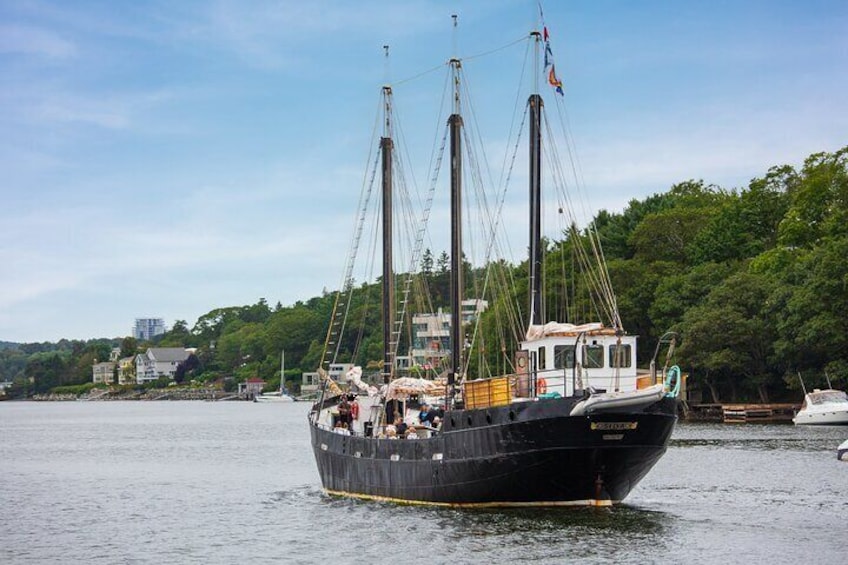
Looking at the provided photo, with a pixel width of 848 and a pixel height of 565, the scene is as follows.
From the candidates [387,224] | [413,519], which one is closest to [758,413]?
[387,224]

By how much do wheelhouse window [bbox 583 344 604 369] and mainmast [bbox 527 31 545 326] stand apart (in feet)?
9.18

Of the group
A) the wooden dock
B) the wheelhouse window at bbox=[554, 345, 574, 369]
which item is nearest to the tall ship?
the wheelhouse window at bbox=[554, 345, 574, 369]

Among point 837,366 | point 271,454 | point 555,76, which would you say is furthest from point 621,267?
point 555,76

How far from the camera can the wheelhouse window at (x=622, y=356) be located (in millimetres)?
49500

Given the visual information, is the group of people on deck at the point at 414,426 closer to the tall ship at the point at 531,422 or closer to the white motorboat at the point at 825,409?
the tall ship at the point at 531,422

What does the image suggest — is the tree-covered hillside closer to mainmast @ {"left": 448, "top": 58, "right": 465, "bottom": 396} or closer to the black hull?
mainmast @ {"left": 448, "top": 58, "right": 465, "bottom": 396}

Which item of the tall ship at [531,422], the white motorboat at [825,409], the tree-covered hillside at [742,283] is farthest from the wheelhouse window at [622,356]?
the white motorboat at [825,409]

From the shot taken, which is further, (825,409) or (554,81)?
(825,409)

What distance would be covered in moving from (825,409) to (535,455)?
206ft

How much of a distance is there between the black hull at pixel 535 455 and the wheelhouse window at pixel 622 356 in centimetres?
285

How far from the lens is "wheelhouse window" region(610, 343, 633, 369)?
49500 millimetres

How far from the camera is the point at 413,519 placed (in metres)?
48.5

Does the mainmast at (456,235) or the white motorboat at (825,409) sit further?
the white motorboat at (825,409)

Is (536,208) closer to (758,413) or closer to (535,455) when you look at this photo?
(535,455)
